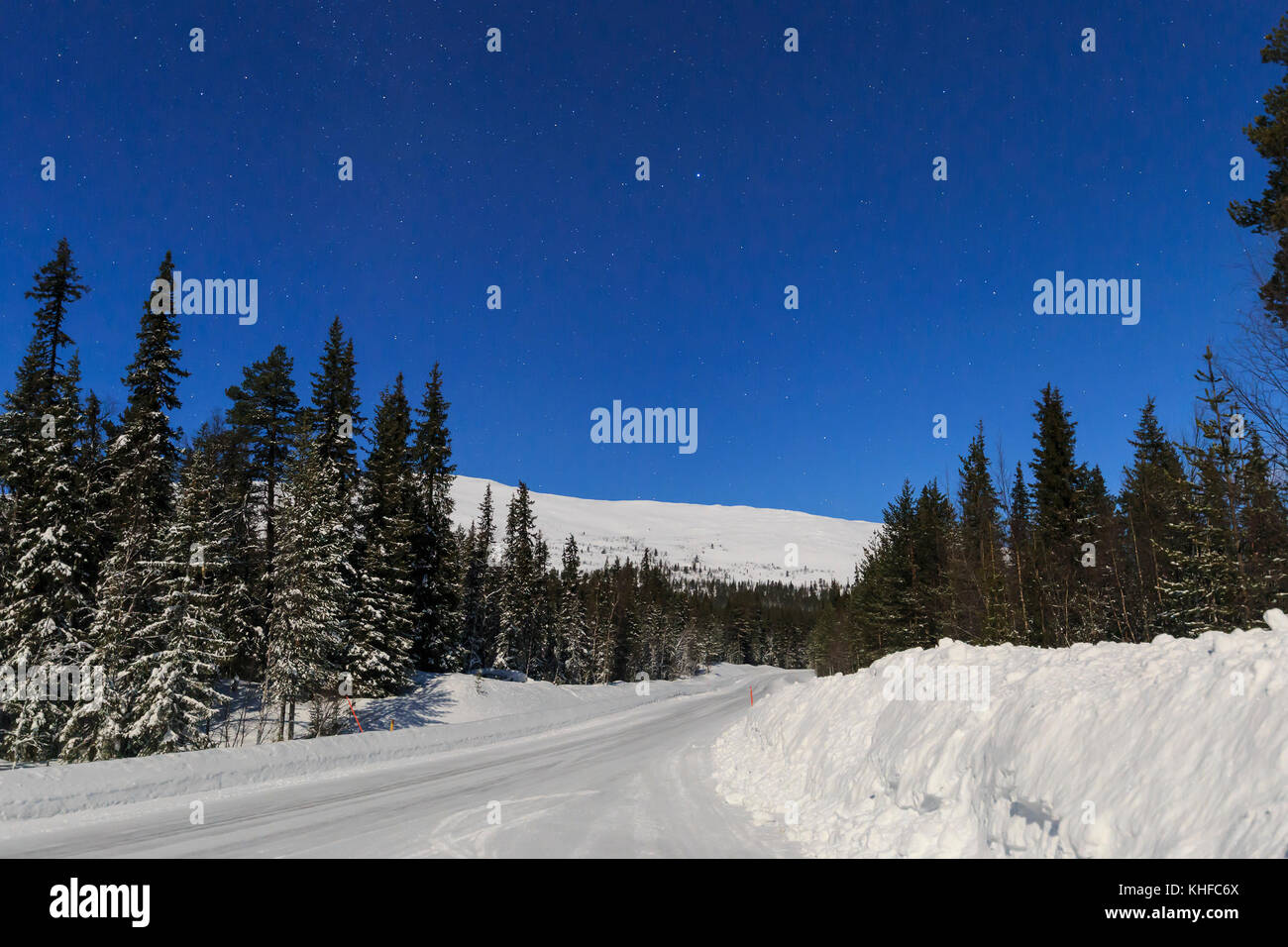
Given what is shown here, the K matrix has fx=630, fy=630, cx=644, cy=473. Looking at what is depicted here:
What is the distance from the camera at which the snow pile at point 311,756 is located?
406 inches

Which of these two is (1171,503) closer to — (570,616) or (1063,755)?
(1063,755)

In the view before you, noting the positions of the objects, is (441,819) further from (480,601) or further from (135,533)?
(480,601)

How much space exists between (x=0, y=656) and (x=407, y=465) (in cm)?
2045

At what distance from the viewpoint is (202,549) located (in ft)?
70.8

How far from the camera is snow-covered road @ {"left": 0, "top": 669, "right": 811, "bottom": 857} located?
7816mm

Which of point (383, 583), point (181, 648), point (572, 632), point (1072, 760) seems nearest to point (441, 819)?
point (1072, 760)

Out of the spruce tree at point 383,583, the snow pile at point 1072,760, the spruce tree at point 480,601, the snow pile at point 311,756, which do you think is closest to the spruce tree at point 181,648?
the snow pile at point 311,756

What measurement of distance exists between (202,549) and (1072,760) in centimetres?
2481

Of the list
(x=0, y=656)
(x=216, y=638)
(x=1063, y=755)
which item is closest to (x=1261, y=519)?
(x=1063, y=755)

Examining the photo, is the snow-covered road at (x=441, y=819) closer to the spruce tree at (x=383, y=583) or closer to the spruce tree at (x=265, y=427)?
the spruce tree at (x=383, y=583)

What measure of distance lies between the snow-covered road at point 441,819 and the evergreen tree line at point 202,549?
11.4 meters

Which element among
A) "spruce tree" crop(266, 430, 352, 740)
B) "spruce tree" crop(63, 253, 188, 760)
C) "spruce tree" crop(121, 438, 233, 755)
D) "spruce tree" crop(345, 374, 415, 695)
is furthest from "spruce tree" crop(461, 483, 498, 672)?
"spruce tree" crop(121, 438, 233, 755)

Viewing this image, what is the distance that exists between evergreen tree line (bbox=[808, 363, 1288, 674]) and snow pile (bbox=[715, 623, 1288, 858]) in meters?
12.5
